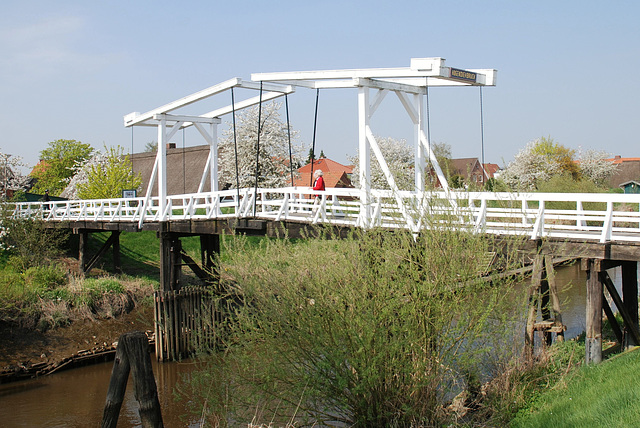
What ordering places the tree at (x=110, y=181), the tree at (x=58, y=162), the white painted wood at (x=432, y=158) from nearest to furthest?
the white painted wood at (x=432, y=158) → the tree at (x=110, y=181) → the tree at (x=58, y=162)

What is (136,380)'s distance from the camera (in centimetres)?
650

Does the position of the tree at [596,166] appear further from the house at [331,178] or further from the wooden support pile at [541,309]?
the wooden support pile at [541,309]

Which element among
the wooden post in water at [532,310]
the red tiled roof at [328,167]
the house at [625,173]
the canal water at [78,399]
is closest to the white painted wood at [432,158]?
the canal water at [78,399]

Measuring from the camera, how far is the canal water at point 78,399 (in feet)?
38.4

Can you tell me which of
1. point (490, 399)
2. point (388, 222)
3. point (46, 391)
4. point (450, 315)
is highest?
point (388, 222)

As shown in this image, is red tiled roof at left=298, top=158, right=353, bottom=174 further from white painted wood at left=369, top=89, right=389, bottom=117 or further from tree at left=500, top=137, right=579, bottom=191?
white painted wood at left=369, top=89, right=389, bottom=117

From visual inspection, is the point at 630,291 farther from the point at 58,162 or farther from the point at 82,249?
the point at 58,162

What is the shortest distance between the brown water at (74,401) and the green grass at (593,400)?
20.7 ft

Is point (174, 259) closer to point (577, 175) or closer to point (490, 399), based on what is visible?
point (490, 399)

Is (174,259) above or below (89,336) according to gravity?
above

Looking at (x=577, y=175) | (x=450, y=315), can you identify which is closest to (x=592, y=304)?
(x=450, y=315)

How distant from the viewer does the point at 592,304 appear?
9.30 metres

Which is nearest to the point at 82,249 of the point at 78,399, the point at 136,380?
the point at 78,399

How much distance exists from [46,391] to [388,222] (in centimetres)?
964
